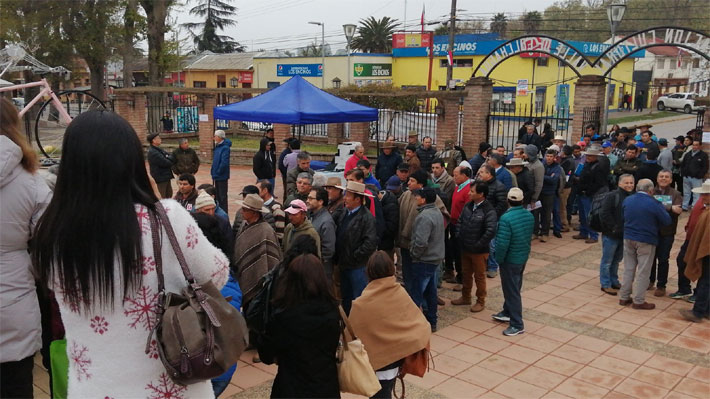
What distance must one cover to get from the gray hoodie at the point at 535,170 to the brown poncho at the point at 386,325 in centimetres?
647

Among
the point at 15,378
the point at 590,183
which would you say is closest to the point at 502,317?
the point at 590,183

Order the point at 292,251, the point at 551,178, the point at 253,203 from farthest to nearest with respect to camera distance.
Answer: the point at 551,178
the point at 253,203
the point at 292,251

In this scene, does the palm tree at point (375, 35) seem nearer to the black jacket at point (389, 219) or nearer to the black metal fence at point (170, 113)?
the black metal fence at point (170, 113)

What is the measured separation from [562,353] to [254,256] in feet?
11.2

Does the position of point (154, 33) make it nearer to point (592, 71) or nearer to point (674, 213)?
point (592, 71)

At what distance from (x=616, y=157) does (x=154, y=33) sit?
70.2 feet

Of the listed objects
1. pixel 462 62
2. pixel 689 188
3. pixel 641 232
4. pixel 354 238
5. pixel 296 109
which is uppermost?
pixel 462 62

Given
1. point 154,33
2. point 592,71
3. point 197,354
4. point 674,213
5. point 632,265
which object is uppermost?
point 154,33

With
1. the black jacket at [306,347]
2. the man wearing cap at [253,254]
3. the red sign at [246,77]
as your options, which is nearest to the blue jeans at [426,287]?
the man wearing cap at [253,254]

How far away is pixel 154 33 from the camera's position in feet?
87.7

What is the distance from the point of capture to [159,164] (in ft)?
35.3

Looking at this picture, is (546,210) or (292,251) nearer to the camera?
(292,251)

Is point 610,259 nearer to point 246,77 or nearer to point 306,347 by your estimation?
point 306,347

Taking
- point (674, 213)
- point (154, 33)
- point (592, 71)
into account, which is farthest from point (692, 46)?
point (154, 33)
